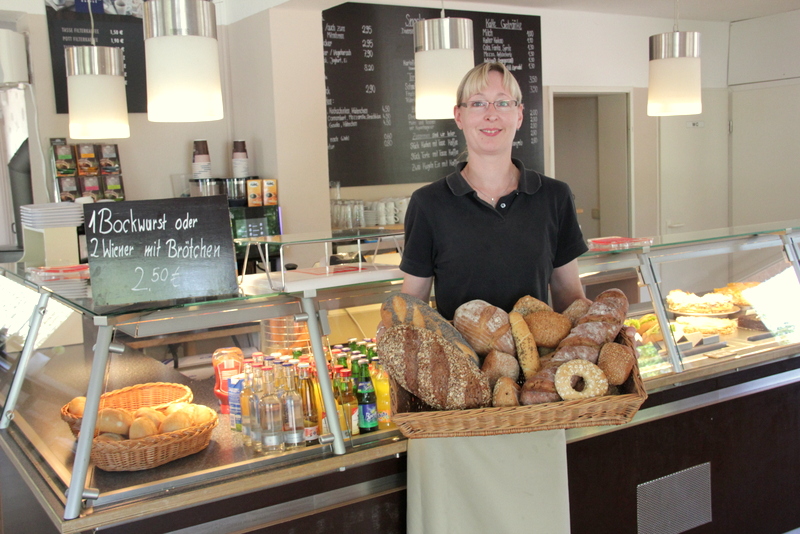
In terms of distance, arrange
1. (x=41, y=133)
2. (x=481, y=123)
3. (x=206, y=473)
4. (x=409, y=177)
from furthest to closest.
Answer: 1. (x=409, y=177)
2. (x=41, y=133)
3. (x=481, y=123)
4. (x=206, y=473)

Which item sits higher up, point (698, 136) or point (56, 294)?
point (698, 136)

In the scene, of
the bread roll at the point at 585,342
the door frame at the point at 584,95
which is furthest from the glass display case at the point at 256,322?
the door frame at the point at 584,95

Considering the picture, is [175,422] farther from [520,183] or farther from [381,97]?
[381,97]

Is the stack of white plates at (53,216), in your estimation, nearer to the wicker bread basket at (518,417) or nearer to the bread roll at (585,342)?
the wicker bread basket at (518,417)

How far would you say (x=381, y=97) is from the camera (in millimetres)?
5078

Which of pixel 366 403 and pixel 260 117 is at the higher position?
pixel 260 117

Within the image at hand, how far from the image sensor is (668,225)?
6629mm

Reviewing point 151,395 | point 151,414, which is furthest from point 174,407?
point 151,395

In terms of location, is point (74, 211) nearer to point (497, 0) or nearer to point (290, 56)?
point (290, 56)

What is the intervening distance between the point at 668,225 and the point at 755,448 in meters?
4.28

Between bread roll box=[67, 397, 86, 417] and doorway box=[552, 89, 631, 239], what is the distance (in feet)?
16.7

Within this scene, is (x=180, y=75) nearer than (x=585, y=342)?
No

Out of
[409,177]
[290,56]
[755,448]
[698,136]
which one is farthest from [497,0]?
[755,448]

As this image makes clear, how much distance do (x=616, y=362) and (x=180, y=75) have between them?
1.61 metres
